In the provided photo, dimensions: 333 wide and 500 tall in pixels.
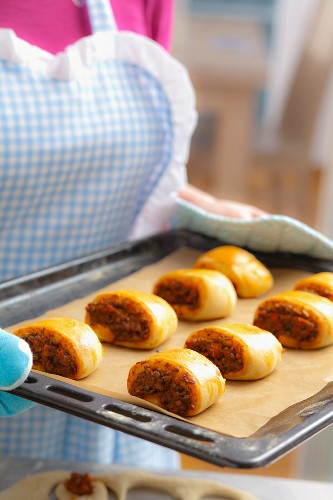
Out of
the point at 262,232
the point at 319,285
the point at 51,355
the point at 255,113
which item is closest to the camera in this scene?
the point at 51,355

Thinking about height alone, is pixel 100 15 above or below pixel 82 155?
above

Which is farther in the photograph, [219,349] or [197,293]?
[197,293]

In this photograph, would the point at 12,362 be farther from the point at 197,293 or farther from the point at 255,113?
the point at 255,113

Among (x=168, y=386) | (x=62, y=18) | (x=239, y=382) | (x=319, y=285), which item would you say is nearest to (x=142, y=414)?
(x=168, y=386)

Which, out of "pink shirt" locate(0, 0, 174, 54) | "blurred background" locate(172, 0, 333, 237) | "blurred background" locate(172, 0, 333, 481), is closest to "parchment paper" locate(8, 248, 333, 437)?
"pink shirt" locate(0, 0, 174, 54)

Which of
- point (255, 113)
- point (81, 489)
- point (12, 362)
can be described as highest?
point (12, 362)

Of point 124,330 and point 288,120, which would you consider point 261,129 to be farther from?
point 124,330
